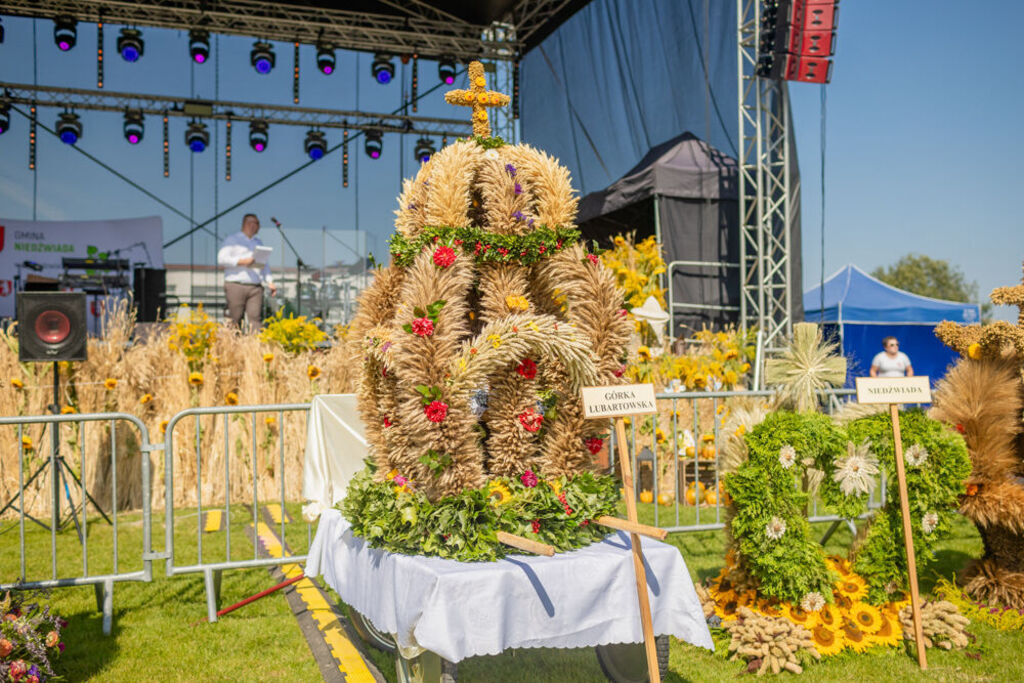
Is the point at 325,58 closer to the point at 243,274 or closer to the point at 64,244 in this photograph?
the point at 243,274

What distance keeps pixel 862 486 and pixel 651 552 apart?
169cm

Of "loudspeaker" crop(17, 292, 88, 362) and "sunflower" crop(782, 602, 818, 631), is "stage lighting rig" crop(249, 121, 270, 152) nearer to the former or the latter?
"loudspeaker" crop(17, 292, 88, 362)

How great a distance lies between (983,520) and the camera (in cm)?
458

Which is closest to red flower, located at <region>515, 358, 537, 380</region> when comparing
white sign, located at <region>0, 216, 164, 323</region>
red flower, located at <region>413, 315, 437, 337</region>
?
red flower, located at <region>413, 315, 437, 337</region>

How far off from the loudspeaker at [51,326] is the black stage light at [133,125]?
11420mm

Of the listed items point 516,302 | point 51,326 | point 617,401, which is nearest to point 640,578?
point 617,401

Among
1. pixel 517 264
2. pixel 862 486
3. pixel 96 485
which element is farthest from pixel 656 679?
pixel 96 485

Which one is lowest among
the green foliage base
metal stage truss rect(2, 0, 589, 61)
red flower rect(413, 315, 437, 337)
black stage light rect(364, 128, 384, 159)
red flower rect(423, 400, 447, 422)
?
the green foliage base

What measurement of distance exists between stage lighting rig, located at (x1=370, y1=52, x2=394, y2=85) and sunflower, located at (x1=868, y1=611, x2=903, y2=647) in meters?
14.2

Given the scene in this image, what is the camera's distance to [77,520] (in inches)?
243

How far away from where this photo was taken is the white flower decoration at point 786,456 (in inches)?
162

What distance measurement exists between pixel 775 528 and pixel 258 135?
53.6ft

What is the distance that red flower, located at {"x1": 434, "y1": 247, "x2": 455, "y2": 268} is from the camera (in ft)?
10.4

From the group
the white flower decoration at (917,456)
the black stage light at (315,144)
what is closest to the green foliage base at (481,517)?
the white flower decoration at (917,456)
